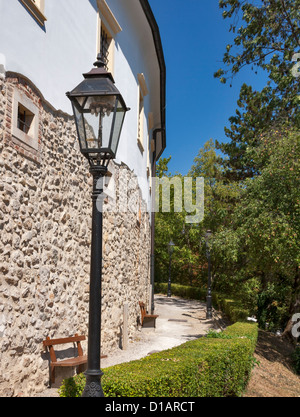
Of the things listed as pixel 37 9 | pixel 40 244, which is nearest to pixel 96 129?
pixel 40 244

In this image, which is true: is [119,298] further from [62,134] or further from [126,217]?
[62,134]

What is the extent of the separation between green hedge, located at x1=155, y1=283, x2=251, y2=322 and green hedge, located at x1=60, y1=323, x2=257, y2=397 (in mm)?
7719

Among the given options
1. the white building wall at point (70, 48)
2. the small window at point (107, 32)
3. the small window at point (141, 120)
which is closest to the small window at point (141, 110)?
the small window at point (141, 120)

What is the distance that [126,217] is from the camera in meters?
10.4

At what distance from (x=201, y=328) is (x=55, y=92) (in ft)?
33.7

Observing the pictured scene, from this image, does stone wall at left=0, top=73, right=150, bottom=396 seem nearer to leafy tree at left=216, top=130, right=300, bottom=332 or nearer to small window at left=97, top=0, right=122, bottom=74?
small window at left=97, top=0, right=122, bottom=74

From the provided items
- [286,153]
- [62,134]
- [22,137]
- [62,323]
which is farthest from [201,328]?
[22,137]

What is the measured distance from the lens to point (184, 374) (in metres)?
4.98

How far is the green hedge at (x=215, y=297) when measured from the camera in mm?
15664

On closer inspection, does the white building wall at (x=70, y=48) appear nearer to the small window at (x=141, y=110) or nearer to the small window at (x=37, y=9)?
the small window at (x=37, y=9)

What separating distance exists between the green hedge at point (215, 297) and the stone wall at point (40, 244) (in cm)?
827

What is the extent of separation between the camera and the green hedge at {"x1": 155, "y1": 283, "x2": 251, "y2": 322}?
15664 mm

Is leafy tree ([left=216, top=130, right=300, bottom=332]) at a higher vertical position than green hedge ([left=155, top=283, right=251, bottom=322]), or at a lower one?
higher

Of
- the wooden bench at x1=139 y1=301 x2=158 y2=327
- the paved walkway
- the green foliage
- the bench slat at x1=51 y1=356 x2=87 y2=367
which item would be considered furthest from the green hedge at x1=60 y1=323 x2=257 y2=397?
the wooden bench at x1=139 y1=301 x2=158 y2=327
